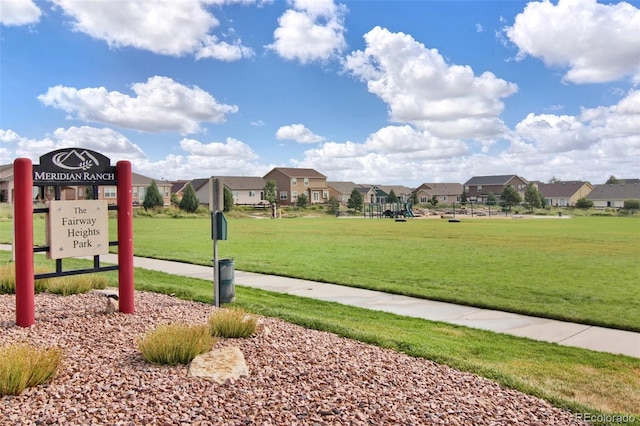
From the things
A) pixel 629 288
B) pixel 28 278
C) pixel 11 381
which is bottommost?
pixel 629 288

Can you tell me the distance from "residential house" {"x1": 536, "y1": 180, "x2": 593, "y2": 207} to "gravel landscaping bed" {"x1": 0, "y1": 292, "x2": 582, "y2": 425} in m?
106

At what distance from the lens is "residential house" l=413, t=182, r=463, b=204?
362 feet

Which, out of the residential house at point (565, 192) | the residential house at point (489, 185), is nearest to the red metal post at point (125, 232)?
the residential house at point (489, 185)

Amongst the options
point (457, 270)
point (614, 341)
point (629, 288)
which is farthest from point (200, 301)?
point (629, 288)

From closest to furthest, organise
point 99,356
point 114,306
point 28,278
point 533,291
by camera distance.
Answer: point 99,356 → point 28,278 → point 114,306 → point 533,291

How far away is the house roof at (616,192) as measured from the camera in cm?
9012

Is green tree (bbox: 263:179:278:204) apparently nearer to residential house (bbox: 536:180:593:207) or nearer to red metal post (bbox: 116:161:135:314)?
residential house (bbox: 536:180:593:207)

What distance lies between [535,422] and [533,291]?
294 inches

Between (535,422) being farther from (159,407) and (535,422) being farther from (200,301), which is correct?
(200,301)

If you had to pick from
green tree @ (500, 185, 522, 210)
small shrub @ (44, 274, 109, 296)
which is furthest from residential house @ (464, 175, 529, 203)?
small shrub @ (44, 274, 109, 296)

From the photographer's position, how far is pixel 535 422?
3.95 meters

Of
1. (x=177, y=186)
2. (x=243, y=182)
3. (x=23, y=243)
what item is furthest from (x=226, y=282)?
(x=177, y=186)

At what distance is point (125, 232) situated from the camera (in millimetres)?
7070

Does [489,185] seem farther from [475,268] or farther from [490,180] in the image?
[475,268]
